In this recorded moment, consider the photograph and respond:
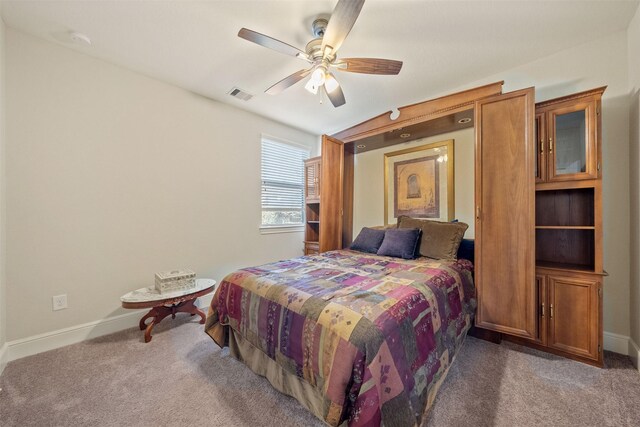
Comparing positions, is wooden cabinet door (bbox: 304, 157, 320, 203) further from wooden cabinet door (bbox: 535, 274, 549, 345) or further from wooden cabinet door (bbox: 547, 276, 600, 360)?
wooden cabinet door (bbox: 547, 276, 600, 360)

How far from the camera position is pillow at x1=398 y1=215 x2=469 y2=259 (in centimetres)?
244

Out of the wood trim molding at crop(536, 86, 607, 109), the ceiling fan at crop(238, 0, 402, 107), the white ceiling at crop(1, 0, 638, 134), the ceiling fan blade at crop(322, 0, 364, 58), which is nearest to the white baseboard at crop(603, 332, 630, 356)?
the wood trim molding at crop(536, 86, 607, 109)

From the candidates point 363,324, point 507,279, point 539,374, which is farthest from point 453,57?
point 539,374

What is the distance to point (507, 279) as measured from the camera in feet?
6.72

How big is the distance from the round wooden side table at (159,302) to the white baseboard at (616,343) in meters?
3.66

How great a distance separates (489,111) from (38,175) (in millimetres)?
3930

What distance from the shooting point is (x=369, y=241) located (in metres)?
2.99

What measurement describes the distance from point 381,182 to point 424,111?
1173mm

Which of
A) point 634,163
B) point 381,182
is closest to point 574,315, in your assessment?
point 634,163

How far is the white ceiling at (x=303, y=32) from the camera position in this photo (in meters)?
1.76

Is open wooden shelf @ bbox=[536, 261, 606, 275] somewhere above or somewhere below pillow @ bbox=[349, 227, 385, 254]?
below

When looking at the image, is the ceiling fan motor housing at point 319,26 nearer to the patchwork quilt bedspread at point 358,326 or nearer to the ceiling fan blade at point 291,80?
the ceiling fan blade at point 291,80

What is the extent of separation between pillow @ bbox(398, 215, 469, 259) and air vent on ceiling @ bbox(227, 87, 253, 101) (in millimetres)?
2649

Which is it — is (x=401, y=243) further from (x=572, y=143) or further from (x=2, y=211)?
(x=2, y=211)
